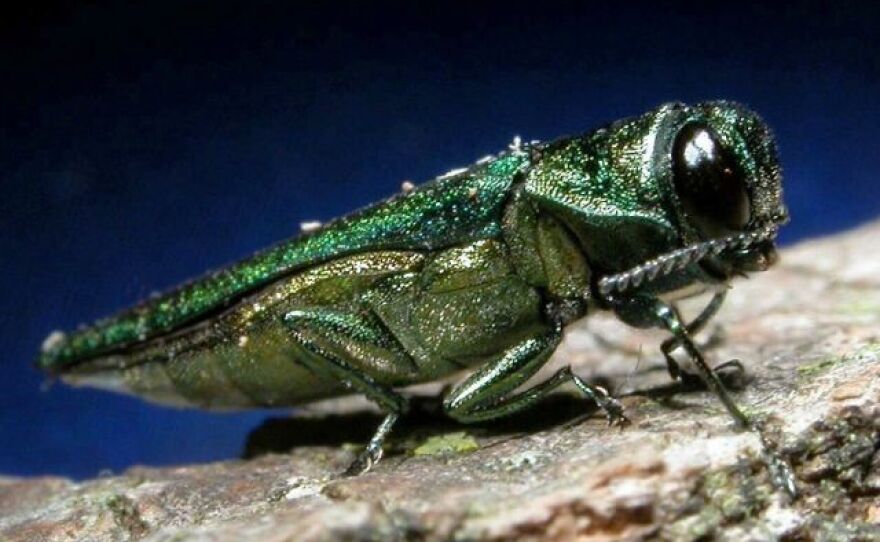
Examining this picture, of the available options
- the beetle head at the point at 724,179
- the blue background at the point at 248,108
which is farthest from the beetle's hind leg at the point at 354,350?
the blue background at the point at 248,108

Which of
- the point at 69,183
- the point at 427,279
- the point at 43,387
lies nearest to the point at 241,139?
the point at 69,183

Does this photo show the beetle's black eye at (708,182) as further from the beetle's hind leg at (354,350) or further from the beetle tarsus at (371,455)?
the beetle tarsus at (371,455)

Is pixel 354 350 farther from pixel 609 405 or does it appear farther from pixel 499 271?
pixel 609 405

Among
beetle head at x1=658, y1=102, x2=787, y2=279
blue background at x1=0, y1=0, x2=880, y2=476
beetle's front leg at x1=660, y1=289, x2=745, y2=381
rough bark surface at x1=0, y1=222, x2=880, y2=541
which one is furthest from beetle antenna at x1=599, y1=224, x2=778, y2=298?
blue background at x1=0, y1=0, x2=880, y2=476

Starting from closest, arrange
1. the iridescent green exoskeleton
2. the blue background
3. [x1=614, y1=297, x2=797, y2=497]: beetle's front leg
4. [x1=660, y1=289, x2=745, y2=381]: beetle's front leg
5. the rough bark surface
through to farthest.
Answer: the rough bark surface, [x1=614, y1=297, x2=797, y2=497]: beetle's front leg, the iridescent green exoskeleton, [x1=660, y1=289, x2=745, y2=381]: beetle's front leg, the blue background

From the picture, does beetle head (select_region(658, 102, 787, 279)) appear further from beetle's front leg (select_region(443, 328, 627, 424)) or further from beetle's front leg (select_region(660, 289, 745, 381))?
beetle's front leg (select_region(443, 328, 627, 424))

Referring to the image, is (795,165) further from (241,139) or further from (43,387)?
(43,387)
